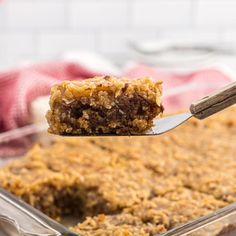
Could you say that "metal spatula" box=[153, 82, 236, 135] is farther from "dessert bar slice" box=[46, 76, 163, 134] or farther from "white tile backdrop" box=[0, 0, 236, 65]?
"white tile backdrop" box=[0, 0, 236, 65]

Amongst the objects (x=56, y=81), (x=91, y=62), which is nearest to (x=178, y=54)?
(x=91, y=62)

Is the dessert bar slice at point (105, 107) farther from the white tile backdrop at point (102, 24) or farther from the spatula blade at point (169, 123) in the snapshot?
the white tile backdrop at point (102, 24)

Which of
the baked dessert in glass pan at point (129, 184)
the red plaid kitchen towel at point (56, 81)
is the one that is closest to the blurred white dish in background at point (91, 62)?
the red plaid kitchen towel at point (56, 81)

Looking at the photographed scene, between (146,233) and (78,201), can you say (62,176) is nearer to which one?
(78,201)

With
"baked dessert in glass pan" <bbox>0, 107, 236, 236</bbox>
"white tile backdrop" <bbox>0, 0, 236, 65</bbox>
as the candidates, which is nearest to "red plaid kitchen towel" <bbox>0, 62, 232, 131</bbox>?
"baked dessert in glass pan" <bbox>0, 107, 236, 236</bbox>

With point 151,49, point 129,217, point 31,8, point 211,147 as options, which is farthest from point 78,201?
point 31,8
